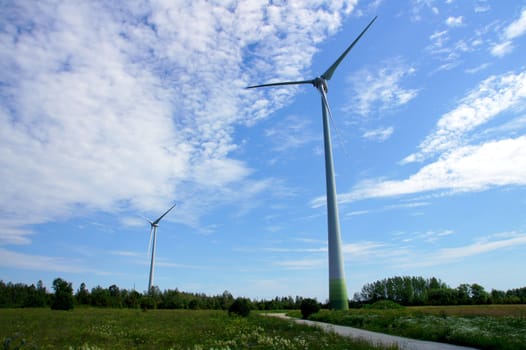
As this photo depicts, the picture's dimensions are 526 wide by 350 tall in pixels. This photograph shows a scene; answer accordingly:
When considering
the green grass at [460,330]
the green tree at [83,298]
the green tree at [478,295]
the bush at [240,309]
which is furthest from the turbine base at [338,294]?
the green tree at [83,298]

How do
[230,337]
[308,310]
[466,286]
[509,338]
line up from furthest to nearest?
[466,286] < [308,310] < [230,337] < [509,338]

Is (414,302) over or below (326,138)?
below

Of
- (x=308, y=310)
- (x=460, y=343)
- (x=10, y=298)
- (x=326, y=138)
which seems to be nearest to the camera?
(x=460, y=343)

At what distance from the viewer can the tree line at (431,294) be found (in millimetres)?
62566

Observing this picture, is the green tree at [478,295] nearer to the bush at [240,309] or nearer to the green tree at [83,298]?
the bush at [240,309]

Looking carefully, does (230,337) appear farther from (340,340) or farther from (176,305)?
(176,305)

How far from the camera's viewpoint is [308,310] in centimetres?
3769

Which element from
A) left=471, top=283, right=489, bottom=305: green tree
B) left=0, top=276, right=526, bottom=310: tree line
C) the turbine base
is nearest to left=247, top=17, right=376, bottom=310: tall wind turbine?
the turbine base

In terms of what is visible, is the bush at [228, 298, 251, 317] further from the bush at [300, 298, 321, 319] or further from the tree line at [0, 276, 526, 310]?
the tree line at [0, 276, 526, 310]

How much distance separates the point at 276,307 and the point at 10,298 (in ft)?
216

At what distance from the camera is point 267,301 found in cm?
8119

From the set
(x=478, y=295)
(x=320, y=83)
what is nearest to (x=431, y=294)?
(x=478, y=295)

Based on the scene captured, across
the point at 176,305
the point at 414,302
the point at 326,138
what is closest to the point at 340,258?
the point at 326,138

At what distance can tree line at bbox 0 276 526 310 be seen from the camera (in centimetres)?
6488
